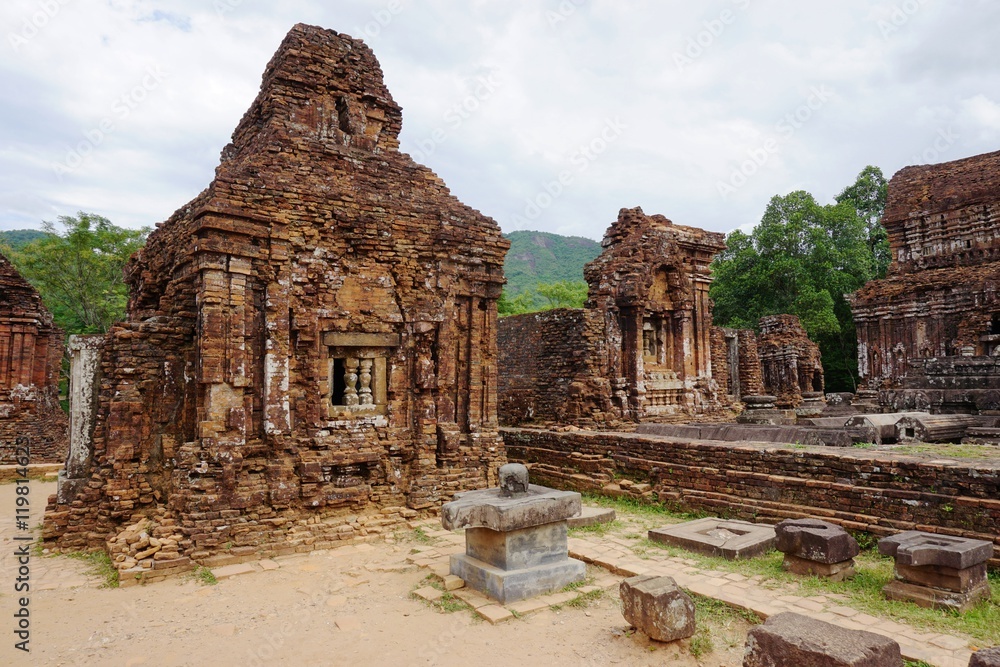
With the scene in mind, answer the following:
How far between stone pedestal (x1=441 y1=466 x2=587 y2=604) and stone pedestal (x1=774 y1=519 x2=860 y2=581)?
7.73 feet

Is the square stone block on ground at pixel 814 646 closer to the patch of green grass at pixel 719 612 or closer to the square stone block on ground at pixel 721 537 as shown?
the patch of green grass at pixel 719 612

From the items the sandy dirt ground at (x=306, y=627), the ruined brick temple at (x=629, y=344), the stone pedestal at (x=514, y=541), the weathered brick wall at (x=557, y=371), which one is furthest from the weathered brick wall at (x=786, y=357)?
the sandy dirt ground at (x=306, y=627)

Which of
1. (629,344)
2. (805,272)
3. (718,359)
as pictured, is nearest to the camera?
(629,344)

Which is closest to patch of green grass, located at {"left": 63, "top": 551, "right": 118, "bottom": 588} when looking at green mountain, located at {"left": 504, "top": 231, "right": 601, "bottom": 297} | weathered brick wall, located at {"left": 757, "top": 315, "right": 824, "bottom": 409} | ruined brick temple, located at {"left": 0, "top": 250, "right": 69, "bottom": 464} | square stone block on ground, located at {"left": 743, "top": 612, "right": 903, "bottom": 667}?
square stone block on ground, located at {"left": 743, "top": 612, "right": 903, "bottom": 667}

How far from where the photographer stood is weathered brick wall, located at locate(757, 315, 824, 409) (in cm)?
2669

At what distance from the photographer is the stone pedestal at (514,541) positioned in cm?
679

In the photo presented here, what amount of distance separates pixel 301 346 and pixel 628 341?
369 inches

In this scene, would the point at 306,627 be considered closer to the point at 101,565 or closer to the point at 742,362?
the point at 101,565

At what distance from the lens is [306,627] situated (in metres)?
6.11

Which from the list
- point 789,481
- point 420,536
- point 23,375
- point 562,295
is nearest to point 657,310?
point 789,481

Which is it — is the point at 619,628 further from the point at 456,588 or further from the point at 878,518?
the point at 878,518

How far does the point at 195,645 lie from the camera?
570cm

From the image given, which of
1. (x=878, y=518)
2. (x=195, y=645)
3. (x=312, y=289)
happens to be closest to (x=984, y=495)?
(x=878, y=518)

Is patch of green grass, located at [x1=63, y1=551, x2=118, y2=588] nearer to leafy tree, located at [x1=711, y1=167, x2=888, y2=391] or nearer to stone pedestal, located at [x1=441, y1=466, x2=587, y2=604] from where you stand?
stone pedestal, located at [x1=441, y1=466, x2=587, y2=604]
